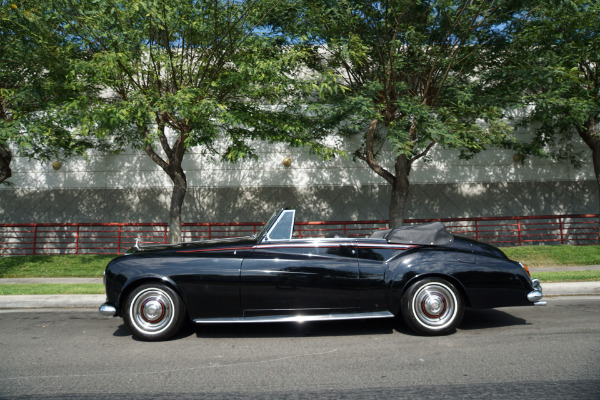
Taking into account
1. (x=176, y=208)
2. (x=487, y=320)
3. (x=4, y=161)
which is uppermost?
(x=4, y=161)

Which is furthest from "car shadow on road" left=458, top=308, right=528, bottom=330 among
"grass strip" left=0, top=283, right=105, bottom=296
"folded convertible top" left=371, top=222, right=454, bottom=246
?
"grass strip" left=0, top=283, right=105, bottom=296

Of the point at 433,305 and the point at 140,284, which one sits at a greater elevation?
the point at 140,284

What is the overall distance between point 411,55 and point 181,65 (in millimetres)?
6216

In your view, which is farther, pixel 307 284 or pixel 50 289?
pixel 50 289

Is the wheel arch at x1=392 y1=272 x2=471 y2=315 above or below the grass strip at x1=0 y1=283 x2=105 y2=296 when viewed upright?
above

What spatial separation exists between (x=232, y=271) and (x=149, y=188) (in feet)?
40.9

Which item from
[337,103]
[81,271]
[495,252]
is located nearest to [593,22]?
[337,103]

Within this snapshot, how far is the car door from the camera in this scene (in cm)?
459

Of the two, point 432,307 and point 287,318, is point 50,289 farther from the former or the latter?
point 432,307

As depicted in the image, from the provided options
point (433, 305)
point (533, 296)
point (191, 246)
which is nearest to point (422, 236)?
point (433, 305)

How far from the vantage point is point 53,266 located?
37.5ft

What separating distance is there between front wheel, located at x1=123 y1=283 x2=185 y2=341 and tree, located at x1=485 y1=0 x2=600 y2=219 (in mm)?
9673

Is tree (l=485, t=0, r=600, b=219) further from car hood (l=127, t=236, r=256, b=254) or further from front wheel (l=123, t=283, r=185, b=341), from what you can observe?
front wheel (l=123, t=283, r=185, b=341)

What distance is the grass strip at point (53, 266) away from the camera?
1064 centimetres
